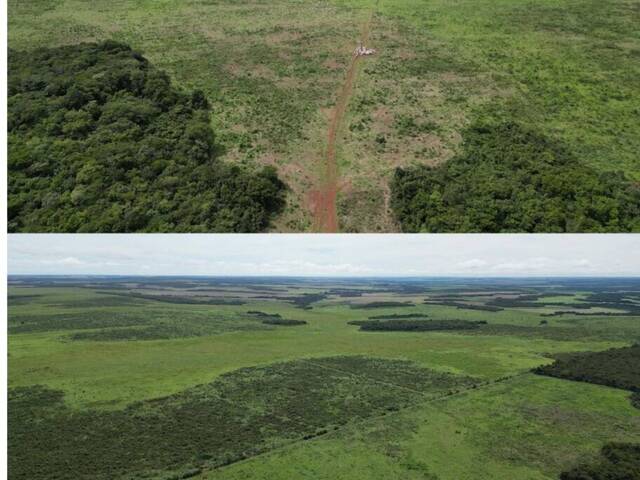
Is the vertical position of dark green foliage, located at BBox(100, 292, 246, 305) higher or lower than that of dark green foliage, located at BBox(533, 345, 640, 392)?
higher

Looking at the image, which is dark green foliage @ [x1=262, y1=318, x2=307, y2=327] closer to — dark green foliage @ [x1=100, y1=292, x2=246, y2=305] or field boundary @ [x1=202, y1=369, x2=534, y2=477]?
dark green foliage @ [x1=100, y1=292, x2=246, y2=305]

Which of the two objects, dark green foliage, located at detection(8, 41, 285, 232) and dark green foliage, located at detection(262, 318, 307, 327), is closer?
dark green foliage, located at detection(8, 41, 285, 232)

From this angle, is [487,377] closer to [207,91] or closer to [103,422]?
[103,422]

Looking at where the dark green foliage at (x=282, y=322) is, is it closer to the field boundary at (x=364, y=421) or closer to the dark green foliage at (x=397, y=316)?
the dark green foliage at (x=397, y=316)

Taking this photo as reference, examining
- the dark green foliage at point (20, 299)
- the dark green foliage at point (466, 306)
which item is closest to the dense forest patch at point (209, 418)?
the dark green foliage at point (466, 306)

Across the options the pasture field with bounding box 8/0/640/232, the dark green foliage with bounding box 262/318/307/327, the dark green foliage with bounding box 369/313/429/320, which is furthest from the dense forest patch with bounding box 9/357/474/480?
the pasture field with bounding box 8/0/640/232

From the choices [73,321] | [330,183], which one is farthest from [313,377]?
[73,321]
